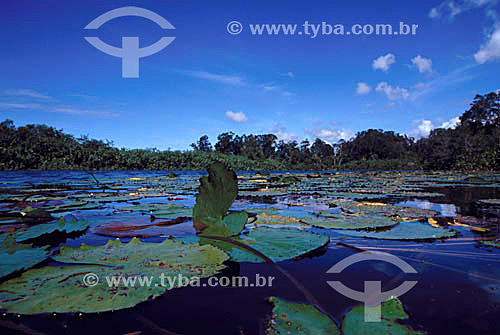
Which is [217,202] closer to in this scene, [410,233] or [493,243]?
[410,233]

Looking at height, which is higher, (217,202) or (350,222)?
(217,202)

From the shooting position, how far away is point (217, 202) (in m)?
1.43

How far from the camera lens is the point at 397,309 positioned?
697mm

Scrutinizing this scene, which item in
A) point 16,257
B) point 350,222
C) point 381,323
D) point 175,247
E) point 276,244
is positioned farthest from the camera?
point 350,222

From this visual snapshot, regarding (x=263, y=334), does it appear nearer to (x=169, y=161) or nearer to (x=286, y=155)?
(x=169, y=161)

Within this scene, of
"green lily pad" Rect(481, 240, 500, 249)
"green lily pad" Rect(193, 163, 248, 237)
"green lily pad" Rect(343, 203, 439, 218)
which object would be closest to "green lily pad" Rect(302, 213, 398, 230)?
"green lily pad" Rect(343, 203, 439, 218)

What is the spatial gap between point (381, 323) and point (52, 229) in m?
1.80

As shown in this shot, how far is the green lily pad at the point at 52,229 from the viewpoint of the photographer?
147cm

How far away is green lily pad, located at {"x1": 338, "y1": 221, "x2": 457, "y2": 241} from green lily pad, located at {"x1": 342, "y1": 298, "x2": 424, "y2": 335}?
91 cm

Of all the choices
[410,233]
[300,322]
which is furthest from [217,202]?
[410,233]

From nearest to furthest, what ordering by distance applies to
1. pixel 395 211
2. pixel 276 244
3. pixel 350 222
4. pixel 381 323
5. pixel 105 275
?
1. pixel 381 323
2. pixel 105 275
3. pixel 276 244
4. pixel 350 222
5. pixel 395 211

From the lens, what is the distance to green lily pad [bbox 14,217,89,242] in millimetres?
1468

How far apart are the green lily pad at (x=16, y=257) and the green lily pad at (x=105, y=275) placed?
0.13 ft

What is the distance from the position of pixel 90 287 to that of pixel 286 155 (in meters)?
43.1
